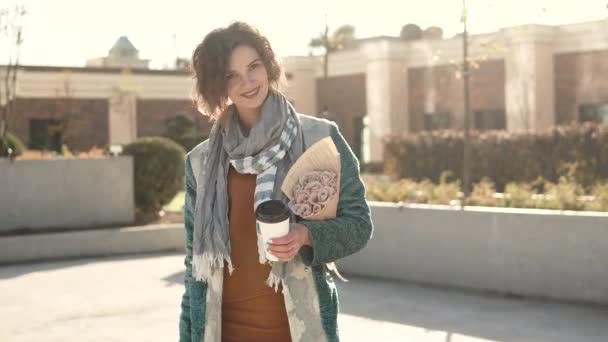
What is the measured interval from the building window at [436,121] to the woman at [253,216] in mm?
30675

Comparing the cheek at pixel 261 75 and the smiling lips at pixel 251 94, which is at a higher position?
the cheek at pixel 261 75

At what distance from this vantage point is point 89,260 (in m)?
12.7

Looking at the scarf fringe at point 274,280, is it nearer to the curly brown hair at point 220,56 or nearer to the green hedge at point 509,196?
the curly brown hair at point 220,56

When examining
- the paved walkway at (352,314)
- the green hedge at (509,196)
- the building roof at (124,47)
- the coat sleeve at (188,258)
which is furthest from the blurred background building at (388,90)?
the coat sleeve at (188,258)

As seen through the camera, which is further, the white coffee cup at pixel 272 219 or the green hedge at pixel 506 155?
the green hedge at pixel 506 155

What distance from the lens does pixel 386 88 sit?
1341 inches

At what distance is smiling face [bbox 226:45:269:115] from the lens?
2.98 meters

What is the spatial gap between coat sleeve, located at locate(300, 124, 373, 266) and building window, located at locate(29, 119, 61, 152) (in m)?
31.0

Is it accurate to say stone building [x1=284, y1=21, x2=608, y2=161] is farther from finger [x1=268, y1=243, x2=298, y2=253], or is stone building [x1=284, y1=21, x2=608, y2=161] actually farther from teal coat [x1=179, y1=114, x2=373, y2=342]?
finger [x1=268, y1=243, x2=298, y2=253]

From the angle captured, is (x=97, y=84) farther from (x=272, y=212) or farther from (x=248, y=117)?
(x=272, y=212)

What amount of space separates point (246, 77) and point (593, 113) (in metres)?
28.3

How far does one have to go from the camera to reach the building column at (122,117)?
3344 cm

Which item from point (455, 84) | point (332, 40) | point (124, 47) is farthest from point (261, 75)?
point (124, 47)

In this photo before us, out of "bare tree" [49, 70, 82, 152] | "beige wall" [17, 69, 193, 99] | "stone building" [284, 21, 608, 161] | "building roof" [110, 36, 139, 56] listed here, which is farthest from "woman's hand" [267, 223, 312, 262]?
"building roof" [110, 36, 139, 56]
